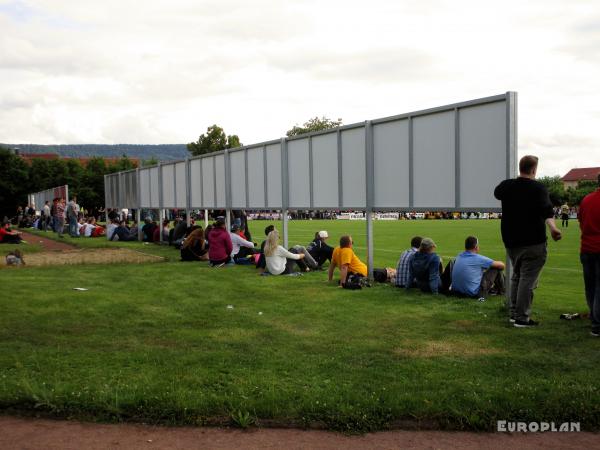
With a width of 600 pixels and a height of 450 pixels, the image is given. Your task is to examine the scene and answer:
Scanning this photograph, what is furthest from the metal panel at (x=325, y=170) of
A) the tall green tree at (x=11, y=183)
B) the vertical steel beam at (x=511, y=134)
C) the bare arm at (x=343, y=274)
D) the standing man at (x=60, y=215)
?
the tall green tree at (x=11, y=183)

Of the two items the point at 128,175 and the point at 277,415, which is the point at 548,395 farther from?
the point at 128,175

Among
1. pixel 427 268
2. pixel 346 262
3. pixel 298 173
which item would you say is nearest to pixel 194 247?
pixel 298 173

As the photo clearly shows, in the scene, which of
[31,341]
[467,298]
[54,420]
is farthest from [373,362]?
[467,298]

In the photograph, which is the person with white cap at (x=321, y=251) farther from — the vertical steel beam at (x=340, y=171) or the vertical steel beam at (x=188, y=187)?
the vertical steel beam at (x=188, y=187)

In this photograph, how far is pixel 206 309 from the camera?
9406 mm

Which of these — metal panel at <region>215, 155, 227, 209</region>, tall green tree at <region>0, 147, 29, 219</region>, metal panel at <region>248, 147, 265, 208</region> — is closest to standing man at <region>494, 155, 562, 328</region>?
metal panel at <region>248, 147, 265, 208</region>

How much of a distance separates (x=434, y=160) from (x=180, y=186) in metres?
14.9

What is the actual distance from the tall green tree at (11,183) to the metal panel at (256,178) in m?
75.2

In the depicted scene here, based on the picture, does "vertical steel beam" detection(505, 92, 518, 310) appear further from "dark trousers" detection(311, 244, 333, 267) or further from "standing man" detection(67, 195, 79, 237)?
Answer: "standing man" detection(67, 195, 79, 237)

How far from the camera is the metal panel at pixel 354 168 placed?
13352mm

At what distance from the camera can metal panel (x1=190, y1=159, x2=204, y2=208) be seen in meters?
22.5

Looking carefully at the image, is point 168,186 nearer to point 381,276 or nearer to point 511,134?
point 381,276

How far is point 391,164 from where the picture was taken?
1253 centimetres

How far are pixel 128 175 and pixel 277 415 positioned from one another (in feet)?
93.5
